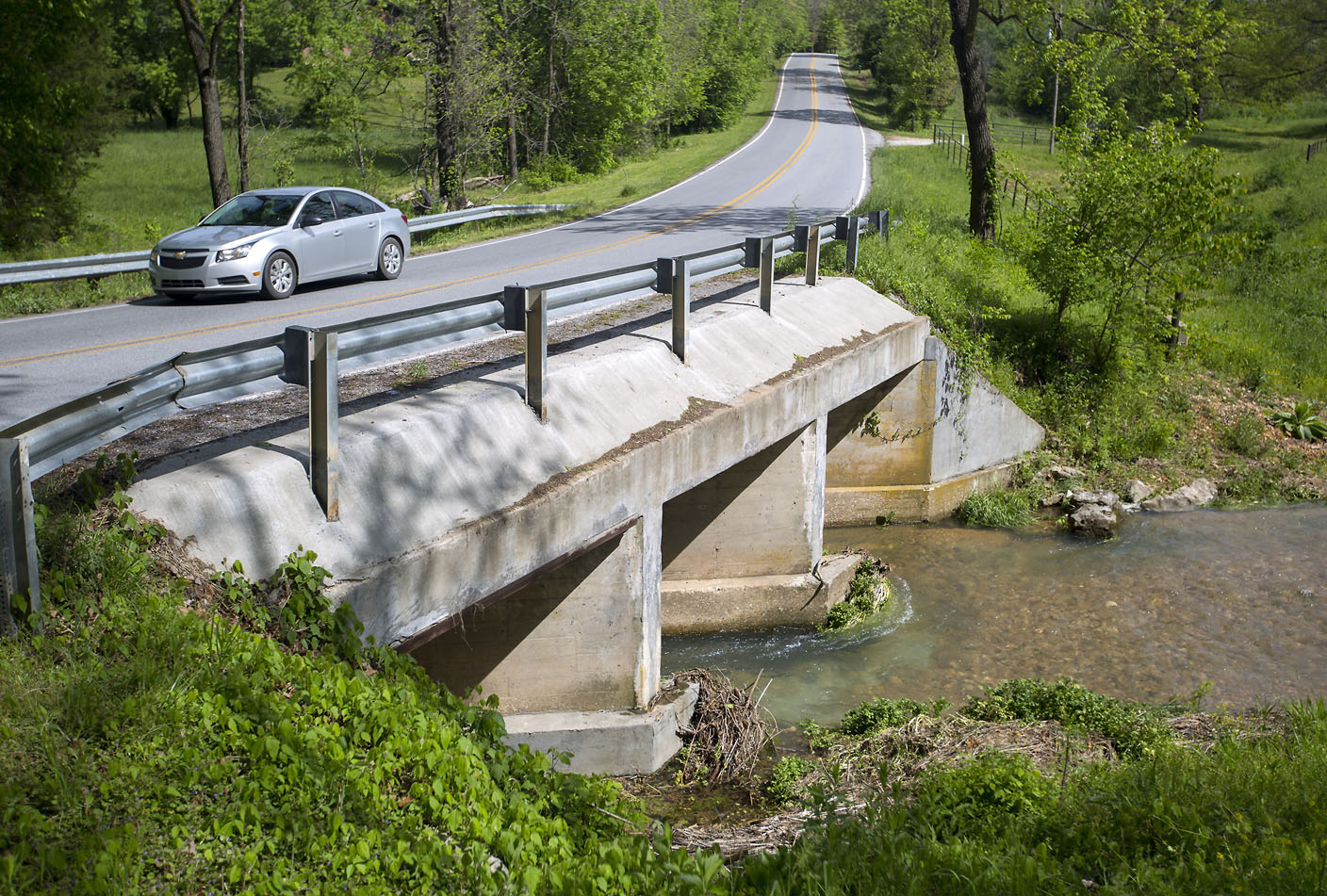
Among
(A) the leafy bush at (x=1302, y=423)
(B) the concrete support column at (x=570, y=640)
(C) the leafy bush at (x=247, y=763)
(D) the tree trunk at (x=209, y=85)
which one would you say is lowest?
(A) the leafy bush at (x=1302, y=423)

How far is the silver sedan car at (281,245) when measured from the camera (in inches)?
544

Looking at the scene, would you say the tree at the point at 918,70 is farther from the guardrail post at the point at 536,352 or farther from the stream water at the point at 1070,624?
the guardrail post at the point at 536,352

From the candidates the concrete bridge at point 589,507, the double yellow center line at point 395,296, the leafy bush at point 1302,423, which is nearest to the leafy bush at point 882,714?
the concrete bridge at point 589,507

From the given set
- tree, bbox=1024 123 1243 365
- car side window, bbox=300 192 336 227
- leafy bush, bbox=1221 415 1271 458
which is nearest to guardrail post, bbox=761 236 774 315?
car side window, bbox=300 192 336 227

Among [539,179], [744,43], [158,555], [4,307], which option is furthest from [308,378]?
[744,43]

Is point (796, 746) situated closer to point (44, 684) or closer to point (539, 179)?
point (44, 684)

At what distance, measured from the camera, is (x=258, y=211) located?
Result: 15.0 meters

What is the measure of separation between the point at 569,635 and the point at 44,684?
4546 millimetres

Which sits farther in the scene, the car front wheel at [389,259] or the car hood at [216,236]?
the car front wheel at [389,259]

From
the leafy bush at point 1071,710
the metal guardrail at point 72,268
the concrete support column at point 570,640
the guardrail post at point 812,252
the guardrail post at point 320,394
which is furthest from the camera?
the metal guardrail at point 72,268

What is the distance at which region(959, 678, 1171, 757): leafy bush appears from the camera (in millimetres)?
7863

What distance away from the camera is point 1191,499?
1598 cm

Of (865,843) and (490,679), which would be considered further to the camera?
(490,679)

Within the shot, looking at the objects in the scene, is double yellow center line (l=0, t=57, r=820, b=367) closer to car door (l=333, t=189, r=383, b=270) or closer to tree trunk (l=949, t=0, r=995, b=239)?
car door (l=333, t=189, r=383, b=270)
